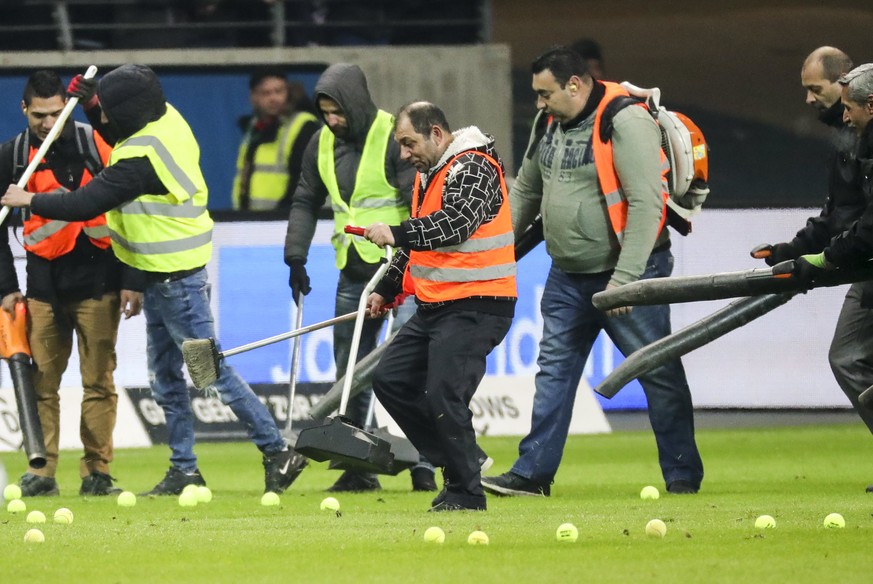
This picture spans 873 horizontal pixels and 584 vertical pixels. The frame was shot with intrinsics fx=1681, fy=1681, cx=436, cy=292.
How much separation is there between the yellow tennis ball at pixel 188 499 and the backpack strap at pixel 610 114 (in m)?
2.63

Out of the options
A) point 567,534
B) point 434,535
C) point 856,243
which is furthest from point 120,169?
point 856,243

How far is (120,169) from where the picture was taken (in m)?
8.33

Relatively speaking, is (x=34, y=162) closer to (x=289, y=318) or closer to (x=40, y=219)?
(x=40, y=219)

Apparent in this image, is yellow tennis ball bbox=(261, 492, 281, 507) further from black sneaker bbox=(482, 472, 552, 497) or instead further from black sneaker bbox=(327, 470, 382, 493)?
black sneaker bbox=(482, 472, 552, 497)

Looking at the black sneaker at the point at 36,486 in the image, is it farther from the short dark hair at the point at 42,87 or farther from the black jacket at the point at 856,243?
the black jacket at the point at 856,243

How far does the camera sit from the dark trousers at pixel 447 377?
23.5 feet

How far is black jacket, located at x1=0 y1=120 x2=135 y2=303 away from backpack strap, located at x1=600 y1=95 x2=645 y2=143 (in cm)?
273

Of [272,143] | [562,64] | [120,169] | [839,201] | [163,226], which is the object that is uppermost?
[562,64]

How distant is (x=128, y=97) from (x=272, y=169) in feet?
19.7

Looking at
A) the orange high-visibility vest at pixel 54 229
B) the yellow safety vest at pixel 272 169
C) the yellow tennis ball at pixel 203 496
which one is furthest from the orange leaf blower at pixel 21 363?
the yellow safety vest at pixel 272 169

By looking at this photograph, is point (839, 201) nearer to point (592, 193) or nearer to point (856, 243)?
point (592, 193)

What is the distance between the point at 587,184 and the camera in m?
8.19

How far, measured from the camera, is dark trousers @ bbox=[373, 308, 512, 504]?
7.16m

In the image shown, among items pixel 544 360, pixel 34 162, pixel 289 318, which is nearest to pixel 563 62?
pixel 544 360
